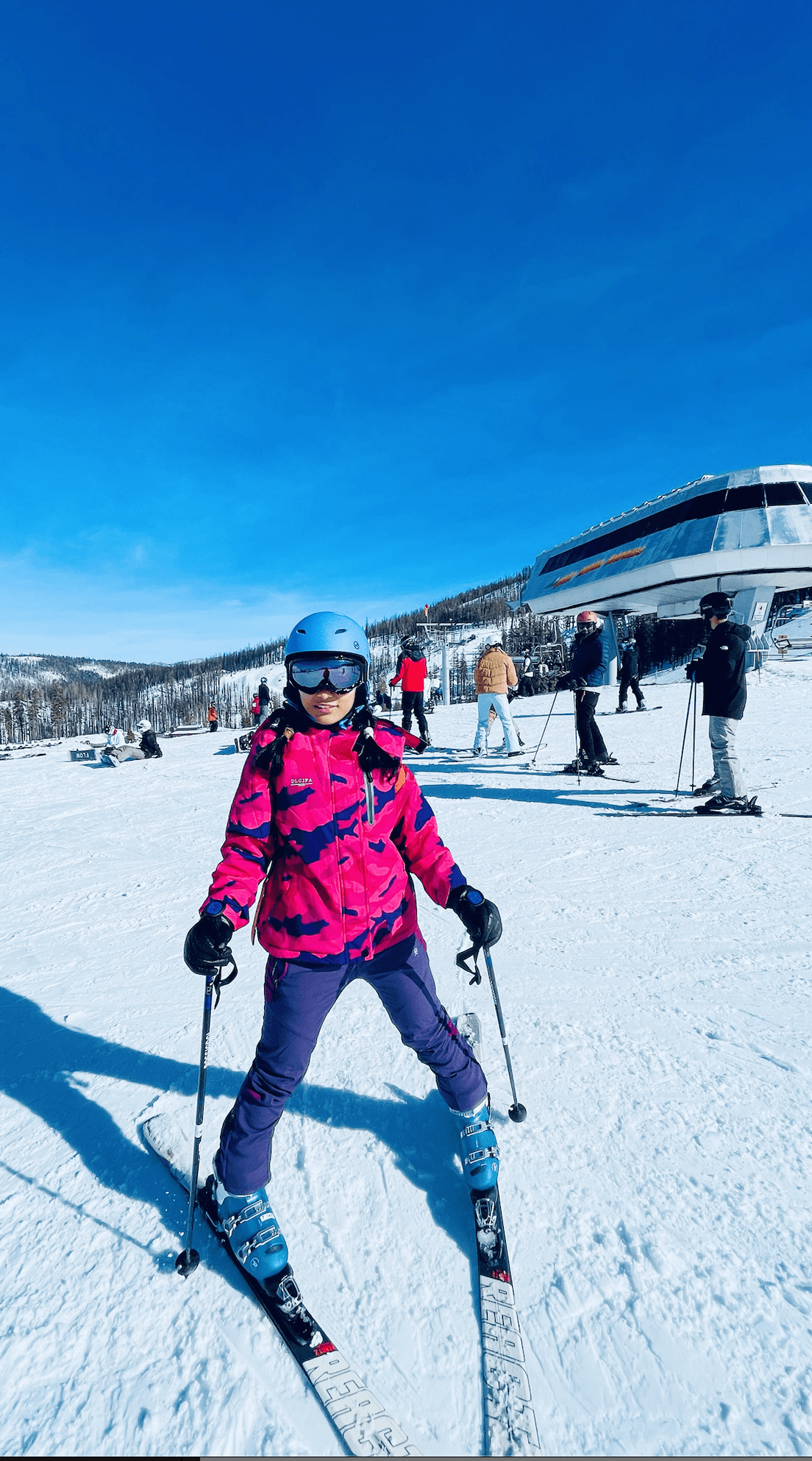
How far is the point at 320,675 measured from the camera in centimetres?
202

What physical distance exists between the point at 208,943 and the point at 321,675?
3.00 ft

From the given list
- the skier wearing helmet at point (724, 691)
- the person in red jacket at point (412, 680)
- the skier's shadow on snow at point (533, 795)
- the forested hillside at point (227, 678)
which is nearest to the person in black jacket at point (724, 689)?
the skier wearing helmet at point (724, 691)

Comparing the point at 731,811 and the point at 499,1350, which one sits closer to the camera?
the point at 499,1350

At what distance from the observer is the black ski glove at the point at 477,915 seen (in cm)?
196

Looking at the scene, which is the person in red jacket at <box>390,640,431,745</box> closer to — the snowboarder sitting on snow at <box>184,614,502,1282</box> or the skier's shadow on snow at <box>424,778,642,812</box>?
the skier's shadow on snow at <box>424,778,642,812</box>

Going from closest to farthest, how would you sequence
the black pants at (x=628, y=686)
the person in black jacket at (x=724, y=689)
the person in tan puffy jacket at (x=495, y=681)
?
1. the person in black jacket at (x=724, y=689)
2. the person in tan puffy jacket at (x=495, y=681)
3. the black pants at (x=628, y=686)

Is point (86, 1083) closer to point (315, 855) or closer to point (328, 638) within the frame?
point (315, 855)

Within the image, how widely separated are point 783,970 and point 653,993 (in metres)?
0.80

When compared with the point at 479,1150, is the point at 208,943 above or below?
above

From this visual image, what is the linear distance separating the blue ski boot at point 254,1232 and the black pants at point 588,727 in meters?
6.89

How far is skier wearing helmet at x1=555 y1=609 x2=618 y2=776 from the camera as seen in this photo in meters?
8.03

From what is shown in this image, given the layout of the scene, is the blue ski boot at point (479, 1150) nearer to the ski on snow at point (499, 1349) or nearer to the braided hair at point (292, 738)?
the ski on snow at point (499, 1349)

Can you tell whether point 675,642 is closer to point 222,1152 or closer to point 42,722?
point 222,1152

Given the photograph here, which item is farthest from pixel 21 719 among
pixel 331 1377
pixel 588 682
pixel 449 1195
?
pixel 331 1377
